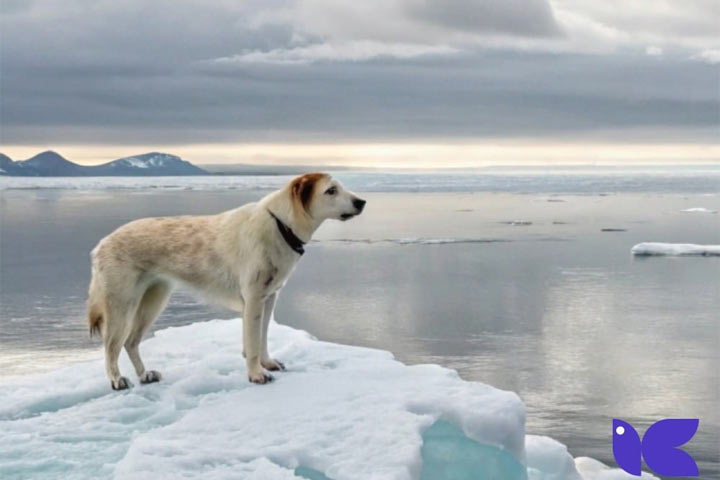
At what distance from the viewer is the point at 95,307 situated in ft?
19.9

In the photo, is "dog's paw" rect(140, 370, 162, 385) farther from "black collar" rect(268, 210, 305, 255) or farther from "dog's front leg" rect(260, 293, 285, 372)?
"black collar" rect(268, 210, 305, 255)

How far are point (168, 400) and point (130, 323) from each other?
67 centimetres

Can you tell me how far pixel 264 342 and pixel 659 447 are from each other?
158 inches

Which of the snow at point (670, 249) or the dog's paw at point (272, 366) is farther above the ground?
the dog's paw at point (272, 366)

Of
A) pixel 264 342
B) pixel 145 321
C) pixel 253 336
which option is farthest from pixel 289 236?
pixel 145 321

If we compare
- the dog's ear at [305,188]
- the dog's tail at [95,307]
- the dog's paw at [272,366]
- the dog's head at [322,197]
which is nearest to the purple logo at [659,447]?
the dog's paw at [272,366]

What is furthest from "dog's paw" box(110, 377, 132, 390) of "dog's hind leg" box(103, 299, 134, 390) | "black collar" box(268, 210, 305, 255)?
"black collar" box(268, 210, 305, 255)

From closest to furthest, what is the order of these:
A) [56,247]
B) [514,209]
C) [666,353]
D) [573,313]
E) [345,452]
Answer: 1. [345,452]
2. [666,353]
3. [573,313]
4. [56,247]
5. [514,209]

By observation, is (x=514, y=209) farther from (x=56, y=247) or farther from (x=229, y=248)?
(x=229, y=248)

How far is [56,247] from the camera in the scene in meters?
23.5

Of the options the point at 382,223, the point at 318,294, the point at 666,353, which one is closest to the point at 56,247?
the point at 318,294

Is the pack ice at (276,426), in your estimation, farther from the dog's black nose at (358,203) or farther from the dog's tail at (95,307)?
the dog's black nose at (358,203)

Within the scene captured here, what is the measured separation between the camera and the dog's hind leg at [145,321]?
6.13 meters

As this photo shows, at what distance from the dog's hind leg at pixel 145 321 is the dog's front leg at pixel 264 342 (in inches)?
29.6
